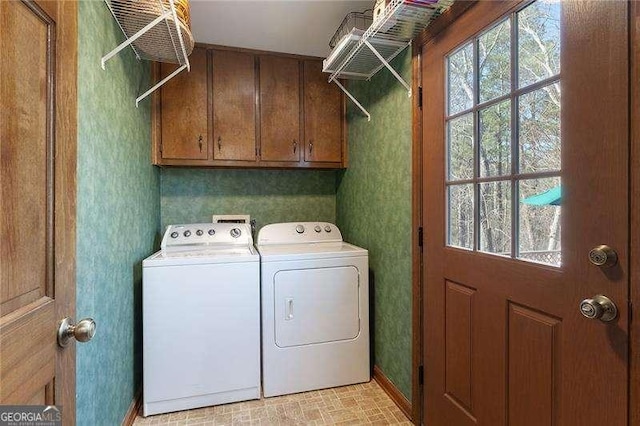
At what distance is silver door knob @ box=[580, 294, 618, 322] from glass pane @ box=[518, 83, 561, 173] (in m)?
0.41

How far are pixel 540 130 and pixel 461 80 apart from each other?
483 mm

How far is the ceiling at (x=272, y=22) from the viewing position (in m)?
1.82

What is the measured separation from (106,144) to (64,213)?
816mm

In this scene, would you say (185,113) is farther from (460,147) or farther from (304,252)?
(460,147)

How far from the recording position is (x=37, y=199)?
2.31ft

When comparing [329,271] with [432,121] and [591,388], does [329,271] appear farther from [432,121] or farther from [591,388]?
[591,388]

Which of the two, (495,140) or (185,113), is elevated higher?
(185,113)

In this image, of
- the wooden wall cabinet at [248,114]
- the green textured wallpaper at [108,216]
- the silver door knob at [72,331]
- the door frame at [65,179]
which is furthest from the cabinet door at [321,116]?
the silver door knob at [72,331]

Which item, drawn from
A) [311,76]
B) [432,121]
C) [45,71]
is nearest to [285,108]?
[311,76]

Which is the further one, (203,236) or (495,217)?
(203,236)

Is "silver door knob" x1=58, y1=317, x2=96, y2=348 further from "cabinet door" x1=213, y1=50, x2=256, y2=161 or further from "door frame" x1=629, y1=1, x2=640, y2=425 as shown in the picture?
"cabinet door" x1=213, y1=50, x2=256, y2=161

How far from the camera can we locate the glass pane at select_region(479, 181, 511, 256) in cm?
122

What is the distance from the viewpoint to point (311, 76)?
8.32 feet


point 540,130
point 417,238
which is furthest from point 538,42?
point 417,238
